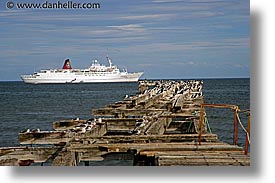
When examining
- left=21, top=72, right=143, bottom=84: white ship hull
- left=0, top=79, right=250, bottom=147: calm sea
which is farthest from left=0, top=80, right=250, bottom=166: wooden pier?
left=21, top=72, right=143, bottom=84: white ship hull

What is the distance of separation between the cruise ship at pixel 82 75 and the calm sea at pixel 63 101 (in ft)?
0.33

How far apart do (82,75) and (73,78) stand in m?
0.09

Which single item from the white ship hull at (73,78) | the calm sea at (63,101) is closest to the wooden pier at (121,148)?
the calm sea at (63,101)

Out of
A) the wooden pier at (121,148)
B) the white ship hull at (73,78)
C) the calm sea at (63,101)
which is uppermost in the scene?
the white ship hull at (73,78)

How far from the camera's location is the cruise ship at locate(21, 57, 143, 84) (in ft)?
16.5

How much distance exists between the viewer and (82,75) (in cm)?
521

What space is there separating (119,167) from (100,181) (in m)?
0.18

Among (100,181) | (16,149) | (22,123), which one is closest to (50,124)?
(22,123)

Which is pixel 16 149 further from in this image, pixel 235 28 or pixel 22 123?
pixel 235 28

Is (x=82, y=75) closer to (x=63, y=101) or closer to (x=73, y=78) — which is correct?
(x=73, y=78)

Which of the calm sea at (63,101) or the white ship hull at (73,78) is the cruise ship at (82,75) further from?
the calm sea at (63,101)

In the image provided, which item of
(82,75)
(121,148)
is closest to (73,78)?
(82,75)

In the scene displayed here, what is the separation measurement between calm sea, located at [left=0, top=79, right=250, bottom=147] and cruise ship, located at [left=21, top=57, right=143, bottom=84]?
0.33 ft

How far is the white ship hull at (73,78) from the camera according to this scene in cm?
505
